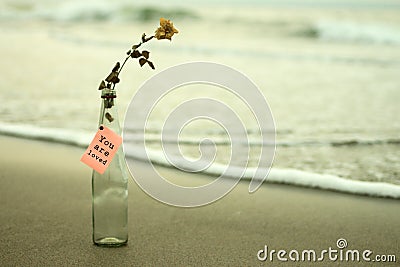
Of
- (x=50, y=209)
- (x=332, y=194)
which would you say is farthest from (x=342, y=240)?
(x=50, y=209)

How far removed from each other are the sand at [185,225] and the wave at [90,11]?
32.1 ft

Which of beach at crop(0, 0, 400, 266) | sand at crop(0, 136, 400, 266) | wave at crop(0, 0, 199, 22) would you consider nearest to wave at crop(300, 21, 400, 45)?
beach at crop(0, 0, 400, 266)

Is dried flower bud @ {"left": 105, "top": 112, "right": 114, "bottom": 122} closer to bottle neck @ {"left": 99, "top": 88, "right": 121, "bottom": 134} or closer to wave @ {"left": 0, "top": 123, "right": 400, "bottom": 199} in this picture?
bottle neck @ {"left": 99, "top": 88, "right": 121, "bottom": 134}

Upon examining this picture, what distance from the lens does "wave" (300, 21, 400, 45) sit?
10473 mm

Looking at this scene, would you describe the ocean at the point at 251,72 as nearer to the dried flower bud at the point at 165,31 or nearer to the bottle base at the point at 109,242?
the bottle base at the point at 109,242

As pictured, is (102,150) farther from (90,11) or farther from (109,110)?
(90,11)

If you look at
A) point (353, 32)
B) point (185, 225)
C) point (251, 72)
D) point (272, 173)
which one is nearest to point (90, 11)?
point (353, 32)

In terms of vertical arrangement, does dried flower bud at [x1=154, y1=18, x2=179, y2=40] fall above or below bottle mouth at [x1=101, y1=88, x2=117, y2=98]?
above

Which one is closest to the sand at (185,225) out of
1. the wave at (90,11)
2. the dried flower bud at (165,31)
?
the dried flower bud at (165,31)

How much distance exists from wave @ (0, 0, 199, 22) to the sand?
32.1 ft

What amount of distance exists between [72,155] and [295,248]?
1.49 m

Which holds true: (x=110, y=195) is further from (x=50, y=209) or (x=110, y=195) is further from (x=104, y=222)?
(x=50, y=209)

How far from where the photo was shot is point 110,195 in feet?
6.95

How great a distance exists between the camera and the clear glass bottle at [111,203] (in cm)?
212
